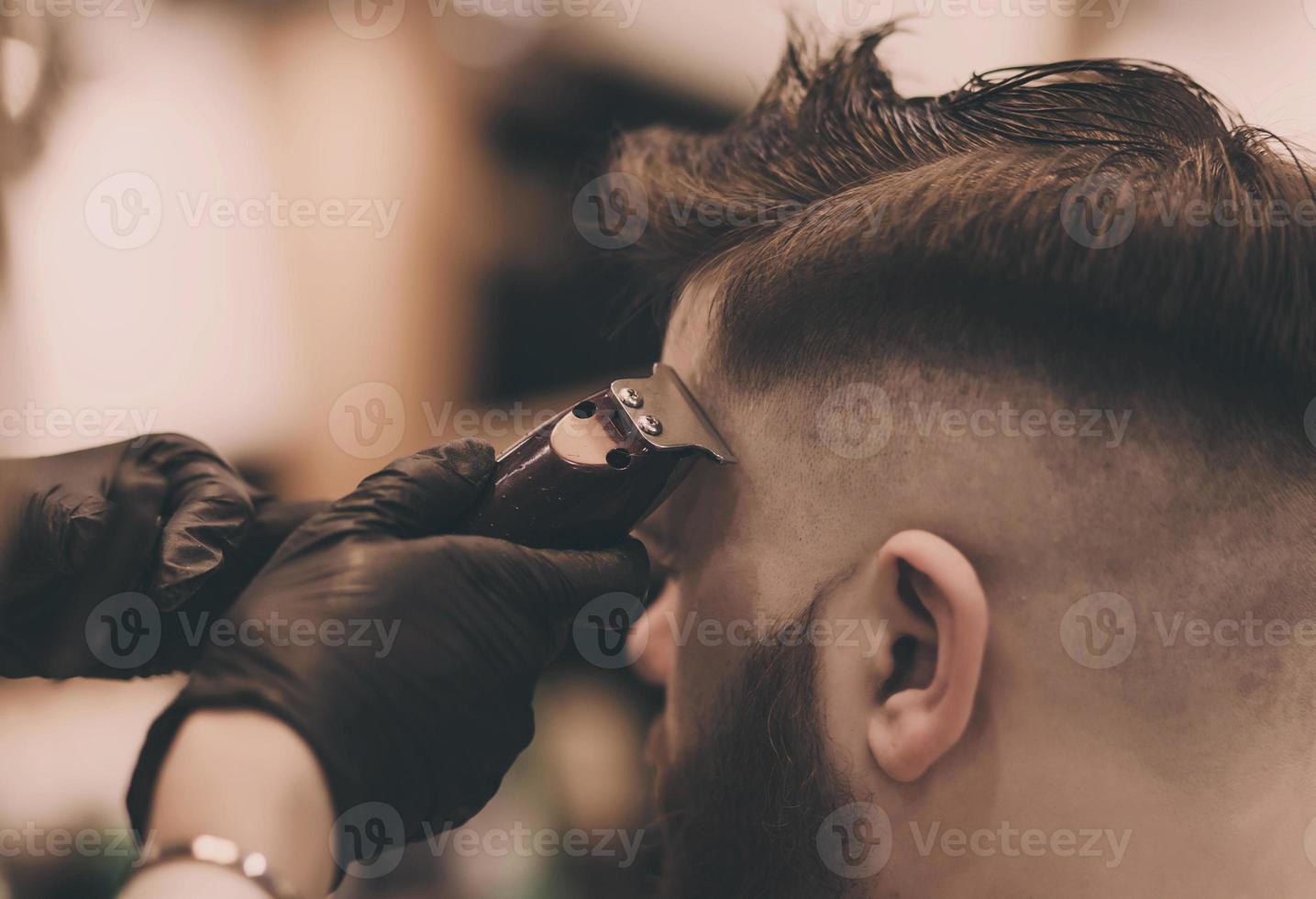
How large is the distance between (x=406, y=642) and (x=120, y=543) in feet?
1.31

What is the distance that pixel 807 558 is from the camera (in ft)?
3.13

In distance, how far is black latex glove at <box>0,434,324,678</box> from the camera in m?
0.99

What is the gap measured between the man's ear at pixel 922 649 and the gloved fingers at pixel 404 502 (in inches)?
17.4

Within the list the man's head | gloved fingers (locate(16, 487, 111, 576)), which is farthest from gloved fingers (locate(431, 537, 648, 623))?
gloved fingers (locate(16, 487, 111, 576))

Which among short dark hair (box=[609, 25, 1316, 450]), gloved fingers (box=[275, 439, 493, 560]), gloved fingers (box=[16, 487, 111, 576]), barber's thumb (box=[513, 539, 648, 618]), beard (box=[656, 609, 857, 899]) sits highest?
short dark hair (box=[609, 25, 1316, 450])

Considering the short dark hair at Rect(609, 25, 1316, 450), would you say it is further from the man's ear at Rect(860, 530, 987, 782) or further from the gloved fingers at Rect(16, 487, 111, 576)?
the gloved fingers at Rect(16, 487, 111, 576)

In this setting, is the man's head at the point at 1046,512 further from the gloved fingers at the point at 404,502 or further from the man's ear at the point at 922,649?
the gloved fingers at the point at 404,502

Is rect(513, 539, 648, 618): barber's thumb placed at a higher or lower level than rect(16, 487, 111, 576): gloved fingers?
higher

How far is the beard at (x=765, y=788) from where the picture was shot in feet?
3.12

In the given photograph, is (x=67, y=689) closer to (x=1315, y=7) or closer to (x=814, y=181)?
(x=814, y=181)

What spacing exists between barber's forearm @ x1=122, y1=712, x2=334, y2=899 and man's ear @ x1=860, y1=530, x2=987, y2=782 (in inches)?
22.0

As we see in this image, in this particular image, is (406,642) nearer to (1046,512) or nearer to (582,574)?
(582,574)

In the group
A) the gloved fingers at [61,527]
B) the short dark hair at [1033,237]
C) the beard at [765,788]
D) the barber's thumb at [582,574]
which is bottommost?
the beard at [765,788]

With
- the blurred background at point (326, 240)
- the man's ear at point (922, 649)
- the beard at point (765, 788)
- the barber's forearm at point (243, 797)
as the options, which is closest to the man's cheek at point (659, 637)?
the beard at point (765, 788)
